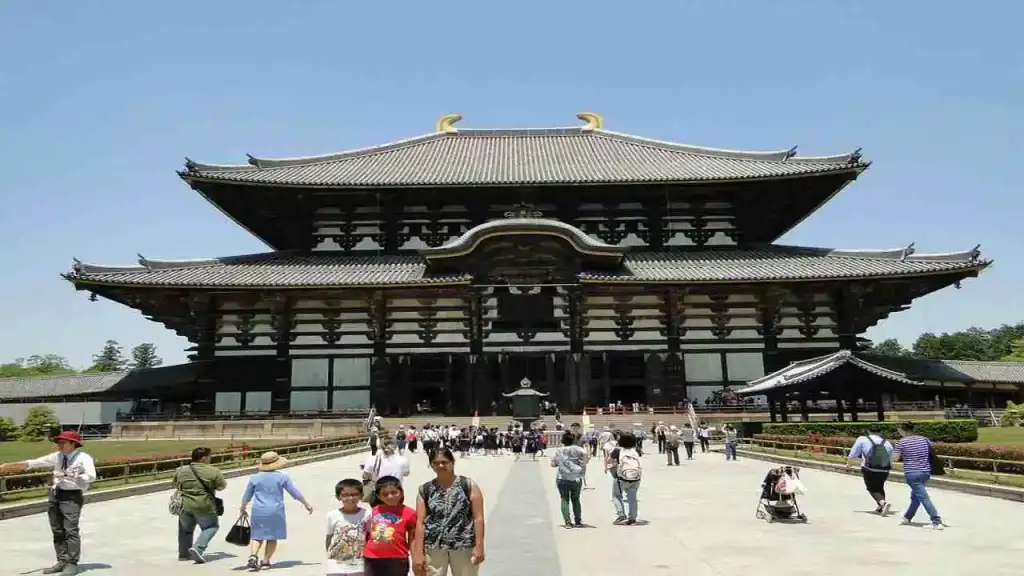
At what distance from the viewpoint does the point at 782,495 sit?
12.5 metres

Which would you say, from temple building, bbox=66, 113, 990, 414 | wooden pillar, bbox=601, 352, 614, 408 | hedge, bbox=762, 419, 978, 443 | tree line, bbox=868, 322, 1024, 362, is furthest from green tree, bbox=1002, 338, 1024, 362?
hedge, bbox=762, 419, 978, 443

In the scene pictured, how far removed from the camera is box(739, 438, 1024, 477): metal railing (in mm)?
16844

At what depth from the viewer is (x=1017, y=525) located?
11625 millimetres

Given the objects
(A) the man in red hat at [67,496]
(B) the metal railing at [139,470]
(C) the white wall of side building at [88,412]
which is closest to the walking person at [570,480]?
(A) the man in red hat at [67,496]

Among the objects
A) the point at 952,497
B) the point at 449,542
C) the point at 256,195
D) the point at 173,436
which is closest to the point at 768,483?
the point at 952,497

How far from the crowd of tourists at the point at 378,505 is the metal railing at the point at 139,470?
1.28ft

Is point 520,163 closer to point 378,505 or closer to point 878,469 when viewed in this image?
point 878,469

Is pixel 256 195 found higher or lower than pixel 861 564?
higher

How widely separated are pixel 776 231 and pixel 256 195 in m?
32.6

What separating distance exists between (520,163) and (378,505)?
43775 millimetres

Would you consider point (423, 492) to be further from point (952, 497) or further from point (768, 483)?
point (952, 497)

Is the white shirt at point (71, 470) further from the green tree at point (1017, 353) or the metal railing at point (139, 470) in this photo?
the green tree at point (1017, 353)

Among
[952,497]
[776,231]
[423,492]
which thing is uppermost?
[776,231]

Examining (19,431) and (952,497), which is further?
(19,431)
